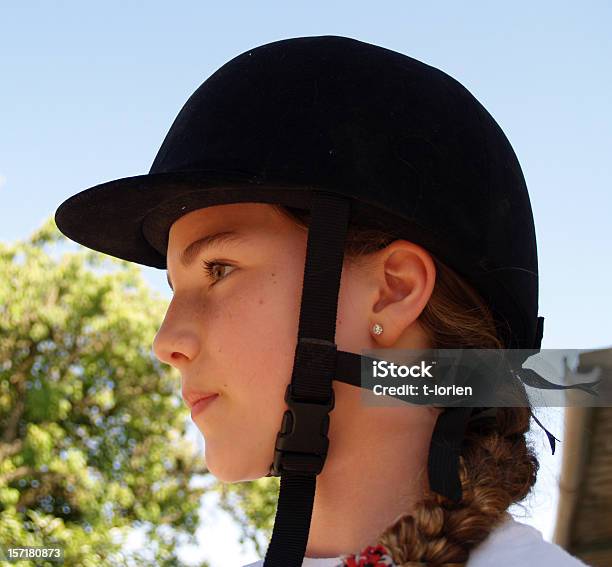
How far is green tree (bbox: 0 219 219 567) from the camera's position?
12.9 m

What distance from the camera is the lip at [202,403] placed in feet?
7.16

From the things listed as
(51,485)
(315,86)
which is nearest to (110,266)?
(51,485)

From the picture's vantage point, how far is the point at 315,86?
92.7 inches

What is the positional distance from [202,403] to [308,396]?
269 mm

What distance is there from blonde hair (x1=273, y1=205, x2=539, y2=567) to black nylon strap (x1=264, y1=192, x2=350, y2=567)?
0.37 feet

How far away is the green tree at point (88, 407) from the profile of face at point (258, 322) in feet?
34.5

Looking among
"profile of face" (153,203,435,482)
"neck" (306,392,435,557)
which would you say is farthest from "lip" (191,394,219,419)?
"neck" (306,392,435,557)

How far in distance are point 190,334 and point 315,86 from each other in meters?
0.71

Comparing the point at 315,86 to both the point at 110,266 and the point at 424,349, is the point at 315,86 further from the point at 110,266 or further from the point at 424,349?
the point at 110,266

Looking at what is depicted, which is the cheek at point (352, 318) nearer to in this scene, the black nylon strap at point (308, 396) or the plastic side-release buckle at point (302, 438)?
the black nylon strap at point (308, 396)

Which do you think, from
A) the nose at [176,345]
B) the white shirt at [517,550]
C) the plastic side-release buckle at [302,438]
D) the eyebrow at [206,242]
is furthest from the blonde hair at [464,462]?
the nose at [176,345]

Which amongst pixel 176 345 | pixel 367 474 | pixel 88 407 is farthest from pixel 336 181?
pixel 88 407

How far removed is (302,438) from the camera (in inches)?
82.0

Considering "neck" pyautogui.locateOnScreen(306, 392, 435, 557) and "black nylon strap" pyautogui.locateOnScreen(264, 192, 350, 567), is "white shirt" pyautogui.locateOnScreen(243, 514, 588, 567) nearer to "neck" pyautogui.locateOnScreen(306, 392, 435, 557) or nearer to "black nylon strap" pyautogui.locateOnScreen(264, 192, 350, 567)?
"neck" pyautogui.locateOnScreen(306, 392, 435, 557)
